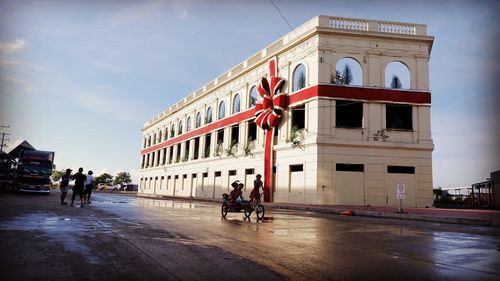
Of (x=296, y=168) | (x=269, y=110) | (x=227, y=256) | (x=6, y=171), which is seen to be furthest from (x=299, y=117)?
(x=6, y=171)

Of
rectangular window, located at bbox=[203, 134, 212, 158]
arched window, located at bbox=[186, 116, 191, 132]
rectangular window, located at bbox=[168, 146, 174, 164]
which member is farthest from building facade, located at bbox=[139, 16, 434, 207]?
rectangular window, located at bbox=[168, 146, 174, 164]

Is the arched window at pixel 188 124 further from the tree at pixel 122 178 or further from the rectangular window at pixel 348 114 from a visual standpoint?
the tree at pixel 122 178

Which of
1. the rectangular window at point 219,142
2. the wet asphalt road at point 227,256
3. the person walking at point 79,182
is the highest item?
the rectangular window at point 219,142

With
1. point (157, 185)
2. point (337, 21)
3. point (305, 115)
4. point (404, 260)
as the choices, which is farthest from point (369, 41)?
point (157, 185)

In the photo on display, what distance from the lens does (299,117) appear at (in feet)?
93.6

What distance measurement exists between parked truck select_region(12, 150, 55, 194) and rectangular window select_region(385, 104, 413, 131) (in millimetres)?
26131

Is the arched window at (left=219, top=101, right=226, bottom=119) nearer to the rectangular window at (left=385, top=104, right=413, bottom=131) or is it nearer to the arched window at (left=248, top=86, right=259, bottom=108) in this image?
the arched window at (left=248, top=86, right=259, bottom=108)

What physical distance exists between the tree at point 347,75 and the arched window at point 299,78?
2.80 meters

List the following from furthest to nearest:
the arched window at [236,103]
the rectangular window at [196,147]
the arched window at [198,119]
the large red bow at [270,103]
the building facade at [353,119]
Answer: the arched window at [198,119], the rectangular window at [196,147], the arched window at [236,103], the large red bow at [270,103], the building facade at [353,119]

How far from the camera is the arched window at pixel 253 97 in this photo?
3392 cm

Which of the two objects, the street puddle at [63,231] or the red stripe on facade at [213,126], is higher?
the red stripe on facade at [213,126]

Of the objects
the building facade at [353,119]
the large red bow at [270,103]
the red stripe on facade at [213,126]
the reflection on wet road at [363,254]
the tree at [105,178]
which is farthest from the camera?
the tree at [105,178]

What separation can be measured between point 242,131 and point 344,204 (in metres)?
13.2

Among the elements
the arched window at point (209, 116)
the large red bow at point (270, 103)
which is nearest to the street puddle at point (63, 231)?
the large red bow at point (270, 103)
